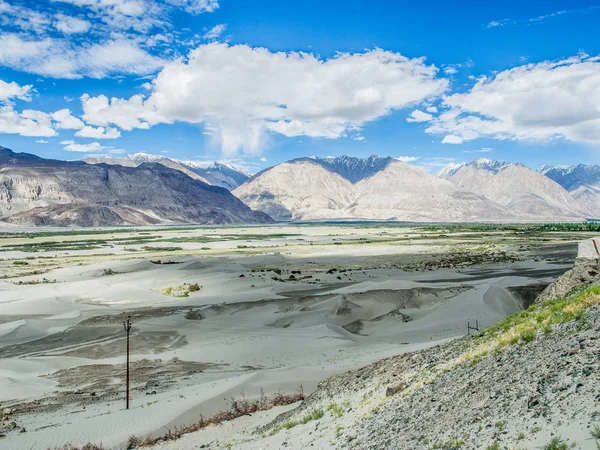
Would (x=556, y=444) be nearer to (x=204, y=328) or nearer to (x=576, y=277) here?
(x=576, y=277)

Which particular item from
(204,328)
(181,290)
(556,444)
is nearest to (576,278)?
(556,444)

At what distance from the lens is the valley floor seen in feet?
55.4

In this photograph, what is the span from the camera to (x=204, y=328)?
111 feet

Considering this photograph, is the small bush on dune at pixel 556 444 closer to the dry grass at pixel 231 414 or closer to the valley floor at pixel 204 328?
the valley floor at pixel 204 328

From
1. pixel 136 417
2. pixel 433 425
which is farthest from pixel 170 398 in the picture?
pixel 433 425

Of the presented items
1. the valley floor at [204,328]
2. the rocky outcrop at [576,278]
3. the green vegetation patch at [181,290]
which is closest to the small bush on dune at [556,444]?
the valley floor at [204,328]

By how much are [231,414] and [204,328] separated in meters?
18.9

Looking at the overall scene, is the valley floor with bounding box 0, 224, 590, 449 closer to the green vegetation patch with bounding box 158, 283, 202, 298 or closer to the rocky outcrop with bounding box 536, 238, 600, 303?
the green vegetation patch with bounding box 158, 283, 202, 298

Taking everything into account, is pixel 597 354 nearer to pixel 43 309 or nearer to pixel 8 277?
pixel 43 309

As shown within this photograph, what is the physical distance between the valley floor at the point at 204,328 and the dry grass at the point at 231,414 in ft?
1.47

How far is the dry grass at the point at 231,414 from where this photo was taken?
46.3ft

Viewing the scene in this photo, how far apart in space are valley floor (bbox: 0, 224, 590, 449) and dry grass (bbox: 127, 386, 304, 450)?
450 mm

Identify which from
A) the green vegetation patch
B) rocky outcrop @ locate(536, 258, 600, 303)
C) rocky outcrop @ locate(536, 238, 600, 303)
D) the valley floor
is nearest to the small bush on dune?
the valley floor

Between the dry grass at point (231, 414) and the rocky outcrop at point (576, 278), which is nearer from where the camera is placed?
the dry grass at point (231, 414)
